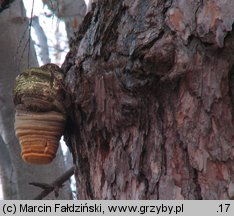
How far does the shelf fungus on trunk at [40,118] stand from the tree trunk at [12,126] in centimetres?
139

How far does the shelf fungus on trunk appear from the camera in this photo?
1.54 m

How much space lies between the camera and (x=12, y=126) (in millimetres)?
3023

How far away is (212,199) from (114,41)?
0.43 meters

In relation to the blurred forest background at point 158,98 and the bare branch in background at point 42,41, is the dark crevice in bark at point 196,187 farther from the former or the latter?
the bare branch in background at point 42,41

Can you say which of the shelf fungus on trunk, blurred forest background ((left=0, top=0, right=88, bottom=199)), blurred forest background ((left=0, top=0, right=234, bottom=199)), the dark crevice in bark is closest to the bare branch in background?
blurred forest background ((left=0, top=0, right=88, bottom=199))

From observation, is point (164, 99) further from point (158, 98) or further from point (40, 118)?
point (40, 118)

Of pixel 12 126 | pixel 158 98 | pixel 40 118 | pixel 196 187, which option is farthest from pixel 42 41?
pixel 196 187

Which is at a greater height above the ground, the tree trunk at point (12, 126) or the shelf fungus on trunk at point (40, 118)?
the shelf fungus on trunk at point (40, 118)

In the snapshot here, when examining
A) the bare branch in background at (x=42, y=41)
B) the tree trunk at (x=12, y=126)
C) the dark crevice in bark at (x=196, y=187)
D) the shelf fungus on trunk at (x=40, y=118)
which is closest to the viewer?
the dark crevice in bark at (x=196, y=187)

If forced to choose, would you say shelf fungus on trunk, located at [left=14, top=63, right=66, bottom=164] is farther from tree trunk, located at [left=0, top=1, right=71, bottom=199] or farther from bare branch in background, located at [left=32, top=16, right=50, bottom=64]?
bare branch in background, located at [left=32, top=16, right=50, bottom=64]

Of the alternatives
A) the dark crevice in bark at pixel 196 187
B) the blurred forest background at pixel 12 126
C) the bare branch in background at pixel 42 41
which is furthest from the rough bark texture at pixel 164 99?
the bare branch in background at pixel 42 41

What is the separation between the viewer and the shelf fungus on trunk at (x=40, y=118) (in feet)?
5.05

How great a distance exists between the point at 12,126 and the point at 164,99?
174 centimetres

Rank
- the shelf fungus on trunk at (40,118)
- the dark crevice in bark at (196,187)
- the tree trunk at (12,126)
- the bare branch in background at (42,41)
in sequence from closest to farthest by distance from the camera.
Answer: the dark crevice in bark at (196,187) → the shelf fungus on trunk at (40,118) → the tree trunk at (12,126) → the bare branch in background at (42,41)
